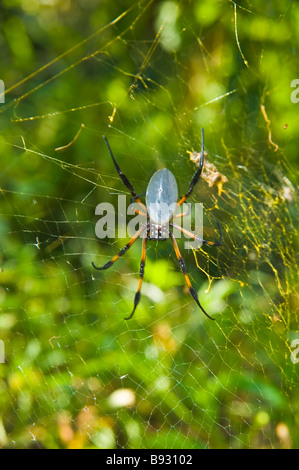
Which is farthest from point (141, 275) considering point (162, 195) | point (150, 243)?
point (162, 195)

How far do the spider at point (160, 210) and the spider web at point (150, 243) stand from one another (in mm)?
81

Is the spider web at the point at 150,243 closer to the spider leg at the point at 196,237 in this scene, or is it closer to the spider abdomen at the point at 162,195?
the spider leg at the point at 196,237

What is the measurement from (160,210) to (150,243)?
419 mm

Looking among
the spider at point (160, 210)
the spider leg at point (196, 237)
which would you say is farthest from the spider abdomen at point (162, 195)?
the spider leg at point (196, 237)

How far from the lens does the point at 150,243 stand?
6.98ft

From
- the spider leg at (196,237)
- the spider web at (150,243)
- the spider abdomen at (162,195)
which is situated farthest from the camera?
the spider leg at (196,237)

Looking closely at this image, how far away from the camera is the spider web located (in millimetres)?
1748

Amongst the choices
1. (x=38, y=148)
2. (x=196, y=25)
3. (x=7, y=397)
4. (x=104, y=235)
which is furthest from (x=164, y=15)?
(x=7, y=397)

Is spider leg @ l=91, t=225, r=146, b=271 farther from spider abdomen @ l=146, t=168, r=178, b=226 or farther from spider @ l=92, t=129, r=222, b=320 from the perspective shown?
spider abdomen @ l=146, t=168, r=178, b=226

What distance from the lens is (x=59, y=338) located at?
1.83m

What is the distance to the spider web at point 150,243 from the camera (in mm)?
1748

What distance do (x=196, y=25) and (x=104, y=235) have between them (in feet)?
4.34

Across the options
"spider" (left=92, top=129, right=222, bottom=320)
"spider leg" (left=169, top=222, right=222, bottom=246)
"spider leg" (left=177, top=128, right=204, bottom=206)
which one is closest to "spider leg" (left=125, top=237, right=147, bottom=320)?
"spider" (left=92, top=129, right=222, bottom=320)
